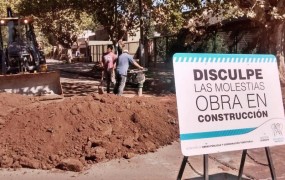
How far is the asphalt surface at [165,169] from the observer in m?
6.39

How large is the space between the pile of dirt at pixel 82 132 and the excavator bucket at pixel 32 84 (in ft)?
17.1

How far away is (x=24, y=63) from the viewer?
50.0 ft

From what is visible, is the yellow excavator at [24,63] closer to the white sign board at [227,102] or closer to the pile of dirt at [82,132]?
the pile of dirt at [82,132]

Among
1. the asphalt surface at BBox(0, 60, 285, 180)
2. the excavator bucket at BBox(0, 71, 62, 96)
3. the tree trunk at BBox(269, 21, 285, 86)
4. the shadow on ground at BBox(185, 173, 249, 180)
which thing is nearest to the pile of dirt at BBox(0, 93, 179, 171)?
the asphalt surface at BBox(0, 60, 285, 180)

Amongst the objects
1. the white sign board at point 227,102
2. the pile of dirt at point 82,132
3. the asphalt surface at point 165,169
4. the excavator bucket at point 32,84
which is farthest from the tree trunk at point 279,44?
the white sign board at point 227,102

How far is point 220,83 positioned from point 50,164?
3.22 metres

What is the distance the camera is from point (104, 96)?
8992 mm

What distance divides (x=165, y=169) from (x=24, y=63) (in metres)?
9.83

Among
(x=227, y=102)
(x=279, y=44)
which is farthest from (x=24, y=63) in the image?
(x=227, y=102)

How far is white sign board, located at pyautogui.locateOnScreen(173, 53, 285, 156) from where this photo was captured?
4559mm

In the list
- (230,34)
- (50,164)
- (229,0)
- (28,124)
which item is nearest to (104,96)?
(28,124)

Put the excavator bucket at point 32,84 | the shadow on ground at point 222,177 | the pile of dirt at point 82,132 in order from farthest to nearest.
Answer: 1. the excavator bucket at point 32,84
2. the pile of dirt at point 82,132
3. the shadow on ground at point 222,177

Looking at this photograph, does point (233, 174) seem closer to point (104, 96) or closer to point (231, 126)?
point (231, 126)

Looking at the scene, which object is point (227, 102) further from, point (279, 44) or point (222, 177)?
point (279, 44)
